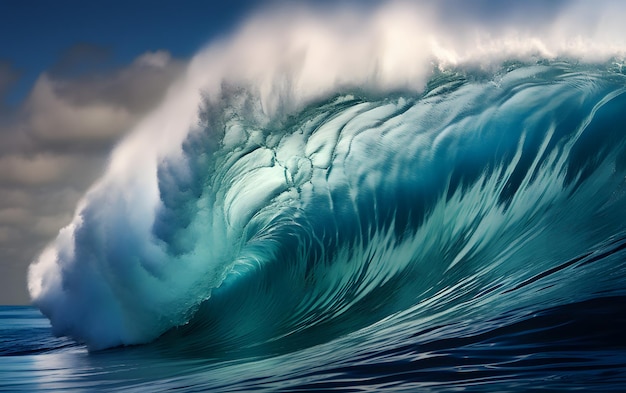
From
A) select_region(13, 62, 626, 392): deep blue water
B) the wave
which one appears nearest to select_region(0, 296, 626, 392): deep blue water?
select_region(13, 62, 626, 392): deep blue water

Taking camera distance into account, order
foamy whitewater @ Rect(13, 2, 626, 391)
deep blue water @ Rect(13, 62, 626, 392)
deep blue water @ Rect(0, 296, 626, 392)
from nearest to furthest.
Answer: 1. deep blue water @ Rect(0, 296, 626, 392)
2. deep blue water @ Rect(13, 62, 626, 392)
3. foamy whitewater @ Rect(13, 2, 626, 391)

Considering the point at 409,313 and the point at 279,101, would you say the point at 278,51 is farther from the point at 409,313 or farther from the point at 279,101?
the point at 409,313

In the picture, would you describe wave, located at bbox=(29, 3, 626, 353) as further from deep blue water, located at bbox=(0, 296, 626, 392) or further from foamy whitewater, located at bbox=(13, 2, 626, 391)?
deep blue water, located at bbox=(0, 296, 626, 392)

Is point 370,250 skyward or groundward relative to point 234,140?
groundward

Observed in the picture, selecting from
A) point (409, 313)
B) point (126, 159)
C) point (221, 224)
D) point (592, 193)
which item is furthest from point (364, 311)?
point (126, 159)

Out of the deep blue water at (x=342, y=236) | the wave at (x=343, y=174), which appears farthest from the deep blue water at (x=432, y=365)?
the wave at (x=343, y=174)
